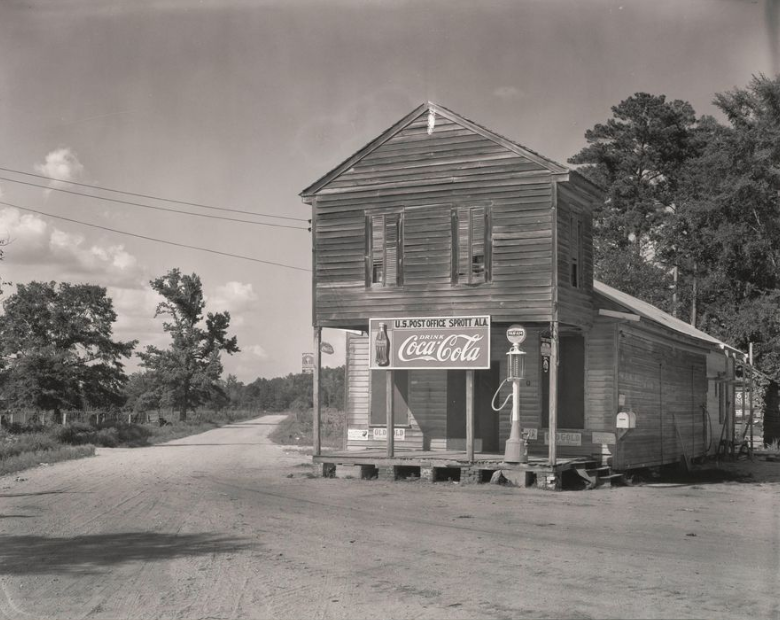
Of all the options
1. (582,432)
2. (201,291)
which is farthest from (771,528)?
(201,291)

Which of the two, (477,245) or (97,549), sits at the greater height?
(477,245)

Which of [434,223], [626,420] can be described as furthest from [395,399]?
[626,420]

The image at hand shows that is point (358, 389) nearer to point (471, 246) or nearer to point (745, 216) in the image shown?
point (471, 246)

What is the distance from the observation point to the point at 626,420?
18953mm

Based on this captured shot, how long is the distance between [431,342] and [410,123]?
503cm

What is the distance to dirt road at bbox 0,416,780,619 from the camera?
7.47m

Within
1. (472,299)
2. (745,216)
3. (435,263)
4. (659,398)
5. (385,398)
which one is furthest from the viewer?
(745,216)

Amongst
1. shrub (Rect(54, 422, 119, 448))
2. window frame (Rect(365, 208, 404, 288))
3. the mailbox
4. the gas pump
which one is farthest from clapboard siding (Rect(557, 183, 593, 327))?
shrub (Rect(54, 422, 119, 448))

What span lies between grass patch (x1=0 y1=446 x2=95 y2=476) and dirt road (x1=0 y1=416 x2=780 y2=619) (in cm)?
583

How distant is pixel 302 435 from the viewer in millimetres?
45062

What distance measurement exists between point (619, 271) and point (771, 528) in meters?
37.0

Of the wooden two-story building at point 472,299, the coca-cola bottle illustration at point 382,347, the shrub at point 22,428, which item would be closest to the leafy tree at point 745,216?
the wooden two-story building at point 472,299

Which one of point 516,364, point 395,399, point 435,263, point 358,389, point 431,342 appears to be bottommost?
point 395,399

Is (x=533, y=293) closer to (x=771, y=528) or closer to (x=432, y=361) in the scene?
(x=432, y=361)
